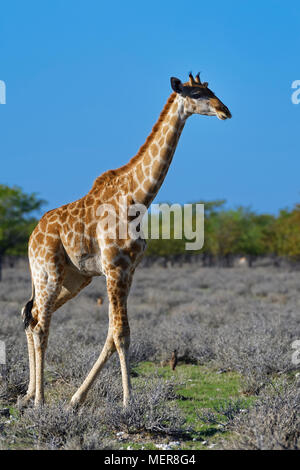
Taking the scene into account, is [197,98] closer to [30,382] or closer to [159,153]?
[159,153]

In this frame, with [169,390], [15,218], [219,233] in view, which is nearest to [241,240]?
[219,233]

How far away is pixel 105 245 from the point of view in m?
6.04

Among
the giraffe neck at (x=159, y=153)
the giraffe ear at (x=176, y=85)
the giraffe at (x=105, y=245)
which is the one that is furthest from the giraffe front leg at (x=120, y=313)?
the giraffe ear at (x=176, y=85)

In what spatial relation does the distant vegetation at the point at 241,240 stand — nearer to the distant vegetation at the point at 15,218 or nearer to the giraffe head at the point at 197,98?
the distant vegetation at the point at 15,218

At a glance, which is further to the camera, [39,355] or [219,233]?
[219,233]

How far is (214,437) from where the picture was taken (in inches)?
213

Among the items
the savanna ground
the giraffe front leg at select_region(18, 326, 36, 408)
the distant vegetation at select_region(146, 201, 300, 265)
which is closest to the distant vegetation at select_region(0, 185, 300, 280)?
the distant vegetation at select_region(146, 201, 300, 265)

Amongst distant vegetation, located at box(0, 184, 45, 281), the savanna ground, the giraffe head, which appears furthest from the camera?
distant vegetation, located at box(0, 184, 45, 281)

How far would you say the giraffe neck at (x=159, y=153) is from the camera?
6.09 metres

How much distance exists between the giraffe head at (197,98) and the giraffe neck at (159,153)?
11 centimetres

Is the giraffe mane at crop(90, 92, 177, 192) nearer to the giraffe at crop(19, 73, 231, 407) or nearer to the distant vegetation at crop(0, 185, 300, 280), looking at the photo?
the giraffe at crop(19, 73, 231, 407)

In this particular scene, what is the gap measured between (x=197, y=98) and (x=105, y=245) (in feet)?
6.04

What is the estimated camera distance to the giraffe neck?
6094 mm
